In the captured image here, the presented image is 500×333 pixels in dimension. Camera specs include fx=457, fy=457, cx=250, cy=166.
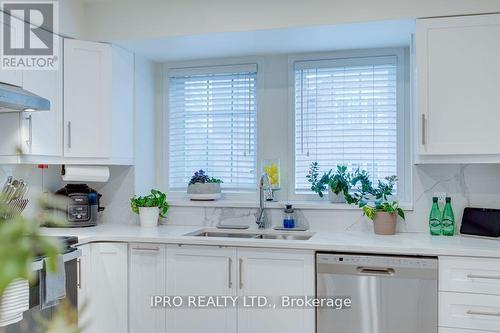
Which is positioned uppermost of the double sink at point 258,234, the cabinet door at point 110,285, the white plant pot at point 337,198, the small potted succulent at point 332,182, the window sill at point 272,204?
the small potted succulent at point 332,182

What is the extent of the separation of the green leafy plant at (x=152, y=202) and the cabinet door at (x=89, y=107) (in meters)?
0.41

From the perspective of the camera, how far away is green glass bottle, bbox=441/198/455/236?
2832mm

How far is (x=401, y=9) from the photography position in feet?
8.75

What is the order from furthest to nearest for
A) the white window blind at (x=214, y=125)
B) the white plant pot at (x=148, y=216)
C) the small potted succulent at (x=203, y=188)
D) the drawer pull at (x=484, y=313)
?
the white window blind at (x=214, y=125)
the small potted succulent at (x=203, y=188)
the white plant pot at (x=148, y=216)
the drawer pull at (x=484, y=313)

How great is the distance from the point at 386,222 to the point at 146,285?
5.11 feet

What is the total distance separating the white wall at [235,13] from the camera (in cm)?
266

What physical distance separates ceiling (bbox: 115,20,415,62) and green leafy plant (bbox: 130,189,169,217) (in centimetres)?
106

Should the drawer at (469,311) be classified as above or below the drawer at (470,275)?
below

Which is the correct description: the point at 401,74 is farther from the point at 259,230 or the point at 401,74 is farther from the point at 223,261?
the point at 223,261

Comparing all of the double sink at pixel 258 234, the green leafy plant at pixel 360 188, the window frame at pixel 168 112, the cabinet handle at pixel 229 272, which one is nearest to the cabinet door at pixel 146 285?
the double sink at pixel 258 234

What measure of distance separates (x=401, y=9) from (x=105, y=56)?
195 cm

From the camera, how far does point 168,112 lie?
370cm

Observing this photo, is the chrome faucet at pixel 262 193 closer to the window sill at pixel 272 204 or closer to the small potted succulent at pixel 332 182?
the window sill at pixel 272 204

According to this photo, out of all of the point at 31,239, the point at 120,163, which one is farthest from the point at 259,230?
the point at 31,239
